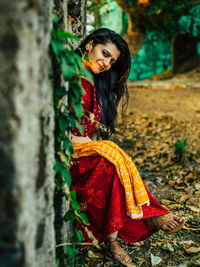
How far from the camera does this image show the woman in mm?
1560

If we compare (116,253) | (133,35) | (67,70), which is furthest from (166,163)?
(133,35)

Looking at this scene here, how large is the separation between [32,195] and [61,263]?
62cm

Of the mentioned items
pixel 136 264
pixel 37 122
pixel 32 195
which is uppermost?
pixel 37 122

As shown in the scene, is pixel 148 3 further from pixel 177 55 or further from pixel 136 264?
pixel 136 264

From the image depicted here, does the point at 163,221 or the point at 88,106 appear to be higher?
the point at 88,106

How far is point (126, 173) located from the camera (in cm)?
157

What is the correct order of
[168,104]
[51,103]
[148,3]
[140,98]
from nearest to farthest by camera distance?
1. [51,103]
2. [168,104]
3. [140,98]
4. [148,3]

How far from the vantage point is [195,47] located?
35.4 ft

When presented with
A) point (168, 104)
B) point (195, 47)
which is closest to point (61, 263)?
point (168, 104)

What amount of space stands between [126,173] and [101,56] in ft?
2.64

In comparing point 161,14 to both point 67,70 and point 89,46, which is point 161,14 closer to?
point 89,46

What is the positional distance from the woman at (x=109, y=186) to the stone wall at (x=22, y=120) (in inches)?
24.6

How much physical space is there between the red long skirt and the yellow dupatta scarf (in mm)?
32

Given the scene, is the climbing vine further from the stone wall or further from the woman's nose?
the woman's nose
